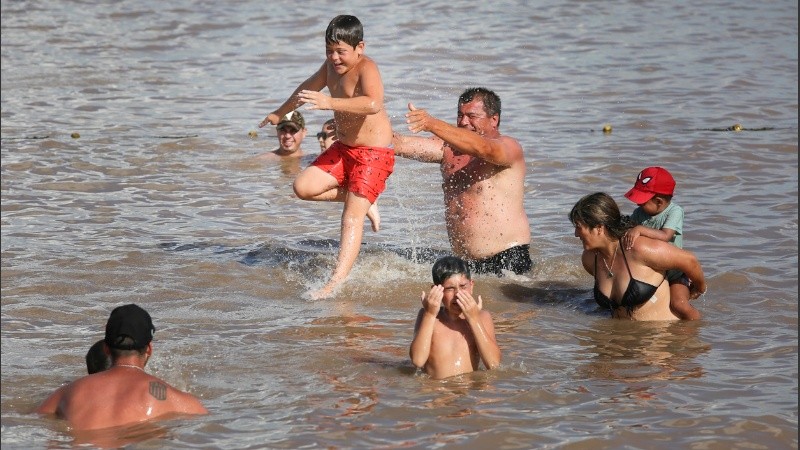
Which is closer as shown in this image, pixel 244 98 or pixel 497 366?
pixel 497 366

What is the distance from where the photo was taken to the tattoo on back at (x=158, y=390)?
5102 millimetres

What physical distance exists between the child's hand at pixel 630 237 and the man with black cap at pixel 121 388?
277 cm

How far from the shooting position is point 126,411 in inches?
199

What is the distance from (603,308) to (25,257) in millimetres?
3706

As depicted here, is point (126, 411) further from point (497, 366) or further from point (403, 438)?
point (497, 366)

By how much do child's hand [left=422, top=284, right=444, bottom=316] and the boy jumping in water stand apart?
5.62 ft

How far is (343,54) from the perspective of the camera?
7109mm

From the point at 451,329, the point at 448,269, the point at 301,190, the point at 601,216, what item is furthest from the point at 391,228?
the point at 448,269

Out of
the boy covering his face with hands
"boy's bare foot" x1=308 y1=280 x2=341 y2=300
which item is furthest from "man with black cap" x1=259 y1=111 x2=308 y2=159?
the boy covering his face with hands

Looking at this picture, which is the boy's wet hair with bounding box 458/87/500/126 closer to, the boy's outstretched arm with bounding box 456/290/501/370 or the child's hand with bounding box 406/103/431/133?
the child's hand with bounding box 406/103/431/133

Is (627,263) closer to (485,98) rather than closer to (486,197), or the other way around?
→ (486,197)

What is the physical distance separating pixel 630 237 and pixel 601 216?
0.65 ft

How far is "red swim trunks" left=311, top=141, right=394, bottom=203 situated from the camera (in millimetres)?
7340

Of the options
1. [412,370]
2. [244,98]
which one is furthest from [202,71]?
[412,370]
